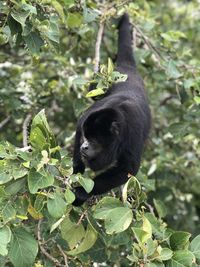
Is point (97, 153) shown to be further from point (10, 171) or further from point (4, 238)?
point (4, 238)

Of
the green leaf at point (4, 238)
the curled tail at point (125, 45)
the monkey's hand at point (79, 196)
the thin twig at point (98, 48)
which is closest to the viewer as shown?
the green leaf at point (4, 238)

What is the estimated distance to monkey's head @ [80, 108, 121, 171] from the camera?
3.10m

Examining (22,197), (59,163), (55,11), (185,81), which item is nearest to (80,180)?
(59,163)

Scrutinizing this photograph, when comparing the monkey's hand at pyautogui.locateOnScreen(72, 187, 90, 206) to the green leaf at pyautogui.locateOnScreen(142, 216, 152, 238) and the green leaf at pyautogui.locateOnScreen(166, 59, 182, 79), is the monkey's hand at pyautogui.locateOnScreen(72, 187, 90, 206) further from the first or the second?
the green leaf at pyautogui.locateOnScreen(166, 59, 182, 79)

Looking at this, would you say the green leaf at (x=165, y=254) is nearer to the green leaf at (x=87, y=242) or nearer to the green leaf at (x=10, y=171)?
the green leaf at (x=87, y=242)

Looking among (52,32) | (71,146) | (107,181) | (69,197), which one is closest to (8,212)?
(69,197)

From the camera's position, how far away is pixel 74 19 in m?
3.69

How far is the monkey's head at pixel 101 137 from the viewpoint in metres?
3.10

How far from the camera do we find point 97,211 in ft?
8.41

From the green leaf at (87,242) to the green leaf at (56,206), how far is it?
39 centimetres

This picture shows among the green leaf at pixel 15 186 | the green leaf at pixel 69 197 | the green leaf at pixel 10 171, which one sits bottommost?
the green leaf at pixel 15 186

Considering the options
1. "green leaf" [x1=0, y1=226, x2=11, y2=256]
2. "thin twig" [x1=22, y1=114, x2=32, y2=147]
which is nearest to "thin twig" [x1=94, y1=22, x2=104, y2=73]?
"thin twig" [x1=22, y1=114, x2=32, y2=147]

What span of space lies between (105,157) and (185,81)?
1042mm

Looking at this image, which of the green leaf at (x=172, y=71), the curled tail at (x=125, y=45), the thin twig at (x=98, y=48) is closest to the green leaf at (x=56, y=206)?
the thin twig at (x=98, y=48)
